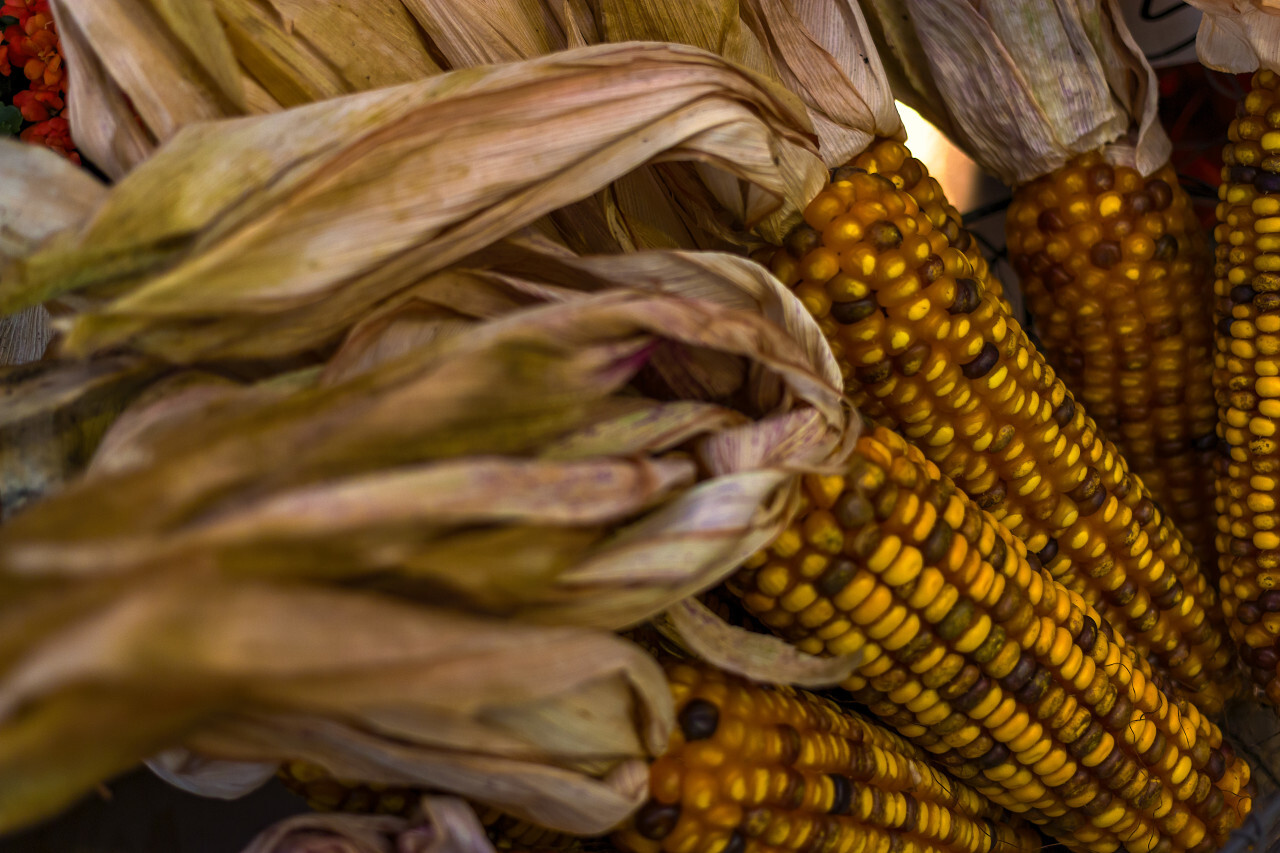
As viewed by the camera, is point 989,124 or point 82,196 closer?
point 82,196

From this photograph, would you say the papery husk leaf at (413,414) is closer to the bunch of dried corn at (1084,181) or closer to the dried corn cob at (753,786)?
the dried corn cob at (753,786)

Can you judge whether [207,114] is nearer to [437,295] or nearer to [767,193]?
[437,295]

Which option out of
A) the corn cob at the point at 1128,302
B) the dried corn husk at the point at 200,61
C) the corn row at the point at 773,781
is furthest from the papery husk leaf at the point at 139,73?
the corn cob at the point at 1128,302

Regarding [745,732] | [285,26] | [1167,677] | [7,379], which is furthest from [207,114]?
[1167,677]

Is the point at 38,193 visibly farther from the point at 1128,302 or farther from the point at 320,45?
the point at 1128,302

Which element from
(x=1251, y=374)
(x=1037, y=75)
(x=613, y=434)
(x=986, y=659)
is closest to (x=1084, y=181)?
(x=1037, y=75)

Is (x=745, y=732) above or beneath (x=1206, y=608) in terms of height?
above
